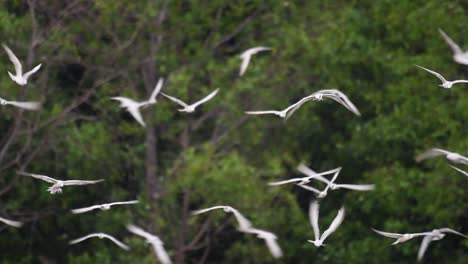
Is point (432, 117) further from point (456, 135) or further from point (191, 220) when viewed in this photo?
point (191, 220)

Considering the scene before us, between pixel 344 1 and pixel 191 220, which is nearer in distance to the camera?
pixel 191 220

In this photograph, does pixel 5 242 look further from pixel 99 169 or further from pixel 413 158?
pixel 413 158

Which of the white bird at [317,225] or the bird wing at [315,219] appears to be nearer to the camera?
the white bird at [317,225]

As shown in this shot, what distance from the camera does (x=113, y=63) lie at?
20016mm

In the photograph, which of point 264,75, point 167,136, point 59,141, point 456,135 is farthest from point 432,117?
point 59,141

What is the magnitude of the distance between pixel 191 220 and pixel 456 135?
358cm

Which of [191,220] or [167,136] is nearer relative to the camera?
[191,220]

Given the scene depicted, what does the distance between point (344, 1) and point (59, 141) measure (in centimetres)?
497

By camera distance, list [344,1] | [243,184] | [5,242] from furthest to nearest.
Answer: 1. [344,1]
2. [5,242]
3. [243,184]

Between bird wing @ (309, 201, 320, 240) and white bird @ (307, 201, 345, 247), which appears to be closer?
white bird @ (307, 201, 345, 247)

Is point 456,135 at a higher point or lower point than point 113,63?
lower

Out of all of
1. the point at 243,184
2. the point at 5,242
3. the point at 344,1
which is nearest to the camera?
the point at 243,184

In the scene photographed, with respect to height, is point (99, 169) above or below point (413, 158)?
above

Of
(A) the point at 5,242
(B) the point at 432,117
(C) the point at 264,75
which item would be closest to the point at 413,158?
(B) the point at 432,117
